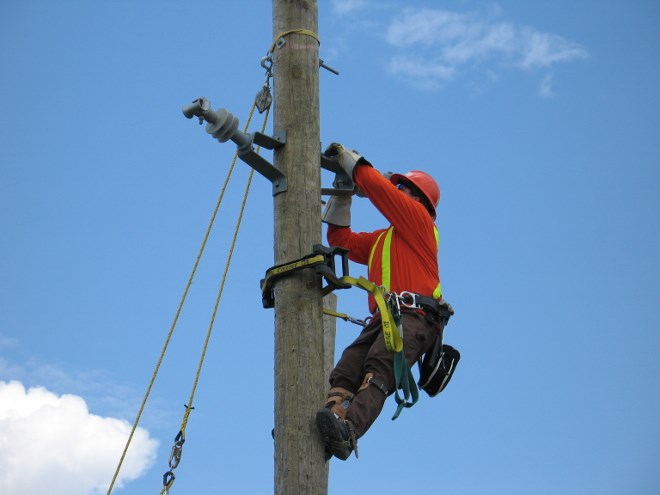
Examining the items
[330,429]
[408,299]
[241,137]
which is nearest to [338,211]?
[408,299]

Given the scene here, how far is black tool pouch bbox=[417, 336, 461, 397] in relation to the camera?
610cm

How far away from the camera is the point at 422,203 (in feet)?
21.7

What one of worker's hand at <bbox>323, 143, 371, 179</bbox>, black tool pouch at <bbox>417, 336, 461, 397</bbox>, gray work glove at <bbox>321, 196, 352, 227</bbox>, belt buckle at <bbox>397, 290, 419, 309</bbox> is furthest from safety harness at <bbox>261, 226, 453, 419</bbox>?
gray work glove at <bbox>321, 196, 352, 227</bbox>

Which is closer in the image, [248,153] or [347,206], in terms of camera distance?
[248,153]

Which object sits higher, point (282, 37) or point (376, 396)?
point (282, 37)

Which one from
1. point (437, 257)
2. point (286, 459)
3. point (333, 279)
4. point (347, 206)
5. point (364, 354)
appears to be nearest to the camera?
point (286, 459)

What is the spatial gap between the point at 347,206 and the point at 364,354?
4.11 ft

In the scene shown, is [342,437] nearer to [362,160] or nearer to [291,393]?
[291,393]

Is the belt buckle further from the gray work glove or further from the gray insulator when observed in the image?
the gray insulator

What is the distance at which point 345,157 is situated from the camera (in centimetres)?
613

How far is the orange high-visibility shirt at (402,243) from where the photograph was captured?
19.9 ft

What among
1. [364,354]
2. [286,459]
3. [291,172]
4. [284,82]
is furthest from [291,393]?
[284,82]

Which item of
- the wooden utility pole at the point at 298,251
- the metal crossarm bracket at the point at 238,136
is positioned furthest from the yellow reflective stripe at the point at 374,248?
the metal crossarm bracket at the point at 238,136

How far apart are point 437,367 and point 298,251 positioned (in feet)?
3.99
